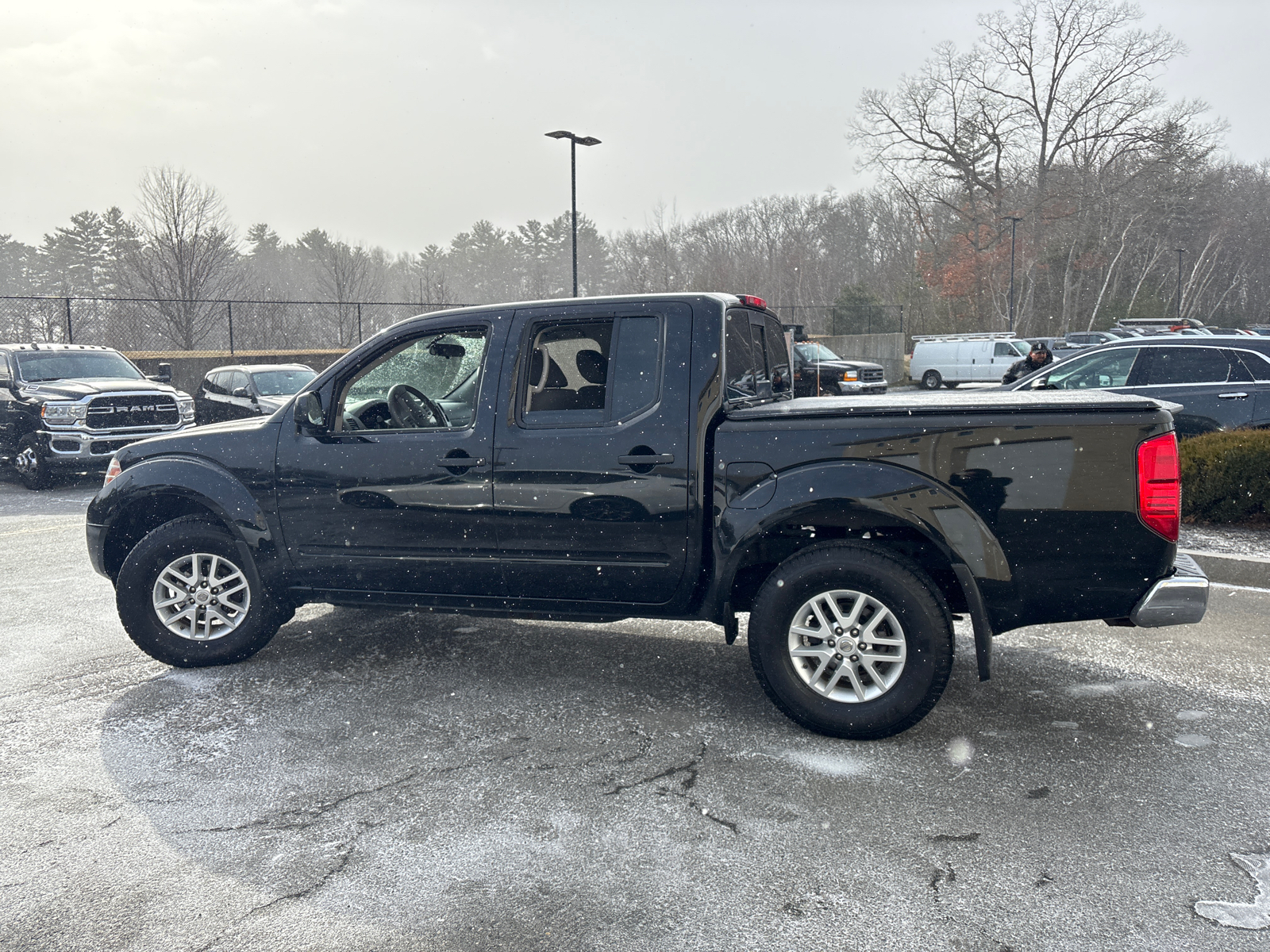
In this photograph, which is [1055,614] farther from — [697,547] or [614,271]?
[614,271]

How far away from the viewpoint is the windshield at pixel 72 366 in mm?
13492

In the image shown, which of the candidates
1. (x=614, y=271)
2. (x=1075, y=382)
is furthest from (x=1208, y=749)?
(x=614, y=271)

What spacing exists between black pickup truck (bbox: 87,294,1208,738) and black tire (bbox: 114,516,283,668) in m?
0.01

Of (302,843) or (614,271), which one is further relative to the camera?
(614,271)

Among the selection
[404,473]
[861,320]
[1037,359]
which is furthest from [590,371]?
[861,320]

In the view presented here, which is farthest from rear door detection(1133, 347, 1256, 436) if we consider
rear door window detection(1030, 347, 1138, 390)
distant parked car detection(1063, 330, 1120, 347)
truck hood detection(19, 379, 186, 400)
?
distant parked car detection(1063, 330, 1120, 347)

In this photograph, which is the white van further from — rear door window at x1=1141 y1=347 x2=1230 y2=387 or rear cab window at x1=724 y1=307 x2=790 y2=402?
rear cab window at x1=724 y1=307 x2=790 y2=402

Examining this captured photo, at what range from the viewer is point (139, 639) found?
504cm

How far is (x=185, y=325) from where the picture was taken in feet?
105

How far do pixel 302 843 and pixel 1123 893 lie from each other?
2.67 metres

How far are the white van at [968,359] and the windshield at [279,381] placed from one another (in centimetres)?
2500

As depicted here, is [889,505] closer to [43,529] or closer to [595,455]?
[595,455]

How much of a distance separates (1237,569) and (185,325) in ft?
107

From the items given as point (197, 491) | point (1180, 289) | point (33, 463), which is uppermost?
point (1180, 289)
